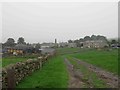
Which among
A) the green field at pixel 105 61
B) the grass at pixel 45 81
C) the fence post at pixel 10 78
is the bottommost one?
the green field at pixel 105 61

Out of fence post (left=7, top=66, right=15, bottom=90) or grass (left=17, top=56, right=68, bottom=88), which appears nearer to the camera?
fence post (left=7, top=66, right=15, bottom=90)

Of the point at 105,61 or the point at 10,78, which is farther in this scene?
the point at 105,61

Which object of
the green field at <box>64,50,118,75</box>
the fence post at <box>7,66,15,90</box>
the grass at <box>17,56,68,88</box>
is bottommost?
the green field at <box>64,50,118,75</box>

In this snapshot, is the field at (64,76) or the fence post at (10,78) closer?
the fence post at (10,78)

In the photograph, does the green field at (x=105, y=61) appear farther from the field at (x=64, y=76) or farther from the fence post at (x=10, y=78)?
the fence post at (x=10, y=78)

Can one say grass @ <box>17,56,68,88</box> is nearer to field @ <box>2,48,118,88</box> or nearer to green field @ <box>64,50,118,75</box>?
field @ <box>2,48,118,88</box>

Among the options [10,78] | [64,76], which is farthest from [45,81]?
[10,78]

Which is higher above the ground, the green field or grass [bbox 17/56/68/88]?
grass [bbox 17/56/68/88]

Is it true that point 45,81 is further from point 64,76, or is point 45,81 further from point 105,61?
point 105,61

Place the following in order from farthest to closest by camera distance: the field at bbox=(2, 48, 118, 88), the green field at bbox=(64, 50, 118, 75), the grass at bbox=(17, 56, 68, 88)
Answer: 1. the green field at bbox=(64, 50, 118, 75)
2. the field at bbox=(2, 48, 118, 88)
3. the grass at bbox=(17, 56, 68, 88)

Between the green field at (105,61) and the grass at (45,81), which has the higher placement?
the grass at (45,81)

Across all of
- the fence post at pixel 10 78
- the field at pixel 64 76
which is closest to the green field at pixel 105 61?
the field at pixel 64 76

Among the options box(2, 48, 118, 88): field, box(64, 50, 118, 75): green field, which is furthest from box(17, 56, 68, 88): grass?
box(64, 50, 118, 75): green field

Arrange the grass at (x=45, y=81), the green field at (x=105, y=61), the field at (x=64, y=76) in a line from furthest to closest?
1. the green field at (x=105, y=61)
2. the field at (x=64, y=76)
3. the grass at (x=45, y=81)
